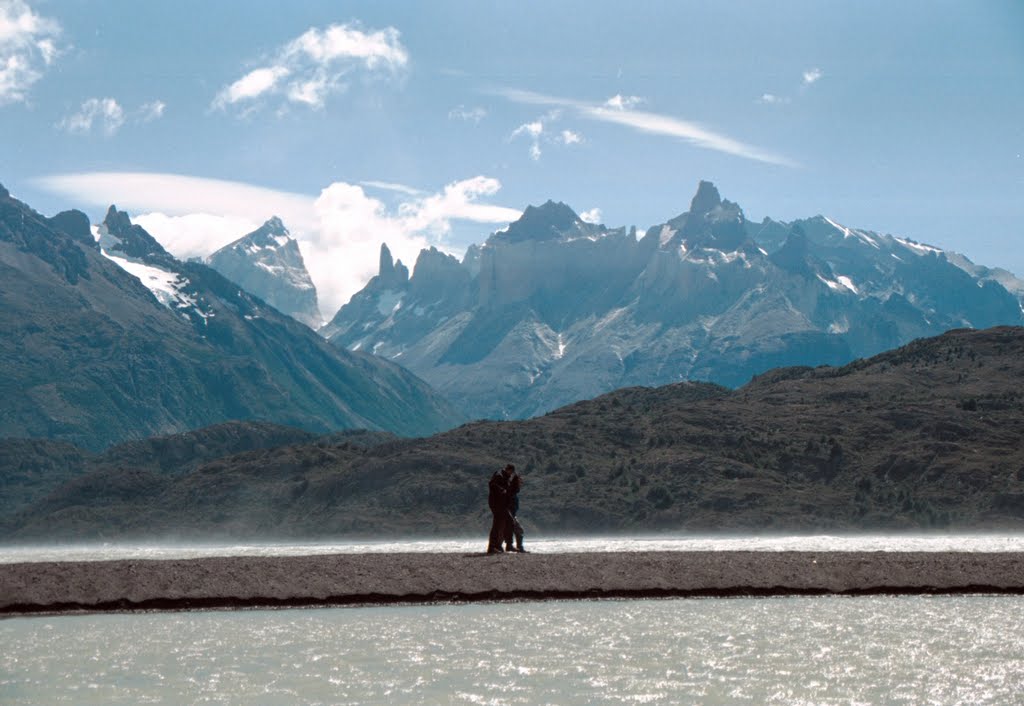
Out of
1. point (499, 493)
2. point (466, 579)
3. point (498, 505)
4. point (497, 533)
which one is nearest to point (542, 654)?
point (466, 579)

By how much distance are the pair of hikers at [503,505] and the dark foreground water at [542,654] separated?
10.6 m

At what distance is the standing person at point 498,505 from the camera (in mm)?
52812

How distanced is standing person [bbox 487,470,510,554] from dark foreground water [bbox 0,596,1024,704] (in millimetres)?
10509

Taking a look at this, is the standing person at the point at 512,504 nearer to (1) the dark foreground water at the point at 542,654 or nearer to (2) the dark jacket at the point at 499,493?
(2) the dark jacket at the point at 499,493

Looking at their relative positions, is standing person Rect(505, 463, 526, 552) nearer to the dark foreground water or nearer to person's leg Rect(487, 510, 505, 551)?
person's leg Rect(487, 510, 505, 551)

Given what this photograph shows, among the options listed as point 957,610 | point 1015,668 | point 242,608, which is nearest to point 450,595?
point 242,608

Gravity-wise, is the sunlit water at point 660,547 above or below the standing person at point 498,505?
below

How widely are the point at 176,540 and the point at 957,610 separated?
534ft

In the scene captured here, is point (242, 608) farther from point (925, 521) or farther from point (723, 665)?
point (925, 521)

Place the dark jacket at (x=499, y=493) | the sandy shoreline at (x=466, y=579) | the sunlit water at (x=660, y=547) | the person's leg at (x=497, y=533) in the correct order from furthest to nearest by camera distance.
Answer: the sunlit water at (x=660, y=547) → the person's leg at (x=497, y=533) → the dark jacket at (x=499, y=493) → the sandy shoreline at (x=466, y=579)

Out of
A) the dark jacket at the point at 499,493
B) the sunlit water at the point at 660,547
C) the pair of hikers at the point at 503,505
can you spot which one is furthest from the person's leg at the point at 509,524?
the sunlit water at the point at 660,547

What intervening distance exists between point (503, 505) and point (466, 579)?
24.1 ft

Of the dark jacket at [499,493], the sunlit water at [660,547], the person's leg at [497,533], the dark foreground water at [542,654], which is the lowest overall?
the sunlit water at [660,547]

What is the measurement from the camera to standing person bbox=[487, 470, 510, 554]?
52.8m
